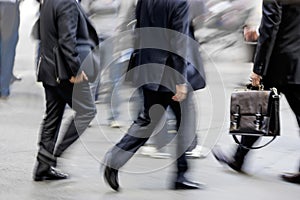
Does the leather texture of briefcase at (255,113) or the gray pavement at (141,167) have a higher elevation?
the leather texture of briefcase at (255,113)

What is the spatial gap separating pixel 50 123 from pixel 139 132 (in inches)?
35.5

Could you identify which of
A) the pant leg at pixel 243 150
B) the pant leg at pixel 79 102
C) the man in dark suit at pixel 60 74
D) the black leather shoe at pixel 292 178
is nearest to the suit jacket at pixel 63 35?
the man in dark suit at pixel 60 74

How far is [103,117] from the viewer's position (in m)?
7.91

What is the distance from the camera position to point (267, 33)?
579 centimetres

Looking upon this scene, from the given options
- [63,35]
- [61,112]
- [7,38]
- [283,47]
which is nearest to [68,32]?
[63,35]

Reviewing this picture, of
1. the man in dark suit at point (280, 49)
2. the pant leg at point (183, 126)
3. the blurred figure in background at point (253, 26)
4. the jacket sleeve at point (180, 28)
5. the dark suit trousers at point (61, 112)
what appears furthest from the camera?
the blurred figure in background at point (253, 26)

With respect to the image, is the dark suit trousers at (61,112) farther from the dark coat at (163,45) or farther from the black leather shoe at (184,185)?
the black leather shoe at (184,185)

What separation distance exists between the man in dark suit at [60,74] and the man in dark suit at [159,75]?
0.49 meters

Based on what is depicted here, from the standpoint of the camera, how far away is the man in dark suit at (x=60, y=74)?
5645mm

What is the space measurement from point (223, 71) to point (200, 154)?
712 centimetres

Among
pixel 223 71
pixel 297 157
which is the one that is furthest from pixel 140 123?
pixel 223 71

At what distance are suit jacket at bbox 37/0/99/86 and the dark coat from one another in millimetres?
552

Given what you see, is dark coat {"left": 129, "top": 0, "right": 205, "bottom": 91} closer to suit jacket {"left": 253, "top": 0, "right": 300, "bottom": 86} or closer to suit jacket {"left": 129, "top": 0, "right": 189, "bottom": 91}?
suit jacket {"left": 129, "top": 0, "right": 189, "bottom": 91}

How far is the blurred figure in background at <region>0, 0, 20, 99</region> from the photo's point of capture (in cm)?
1062
